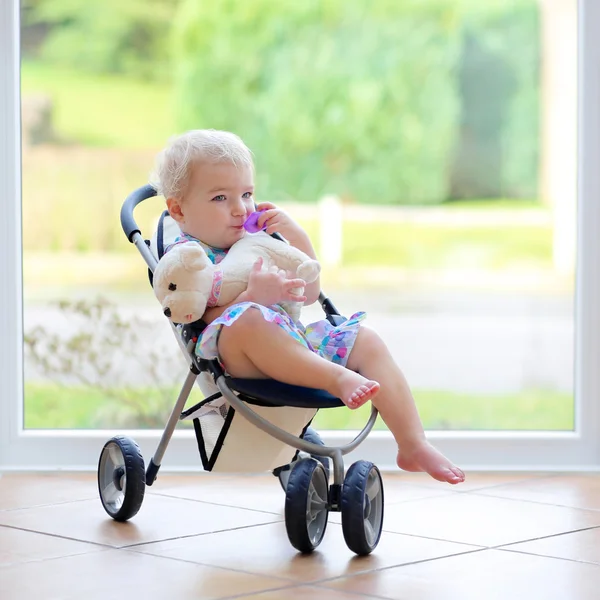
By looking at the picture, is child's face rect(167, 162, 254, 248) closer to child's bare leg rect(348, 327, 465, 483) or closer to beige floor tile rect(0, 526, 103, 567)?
child's bare leg rect(348, 327, 465, 483)

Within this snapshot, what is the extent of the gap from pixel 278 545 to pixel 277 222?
649 mm

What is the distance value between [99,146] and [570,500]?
1602 mm

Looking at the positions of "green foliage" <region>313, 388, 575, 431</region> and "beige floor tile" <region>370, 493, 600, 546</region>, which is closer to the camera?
"beige floor tile" <region>370, 493, 600, 546</region>

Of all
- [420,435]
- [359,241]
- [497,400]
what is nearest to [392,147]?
[359,241]

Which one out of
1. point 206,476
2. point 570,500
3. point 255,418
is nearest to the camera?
point 255,418

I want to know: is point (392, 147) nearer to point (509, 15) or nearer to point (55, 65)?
point (509, 15)

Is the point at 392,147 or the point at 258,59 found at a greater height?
the point at 258,59

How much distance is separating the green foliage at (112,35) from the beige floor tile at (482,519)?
1454 millimetres

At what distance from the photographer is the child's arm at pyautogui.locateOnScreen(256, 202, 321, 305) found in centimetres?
216

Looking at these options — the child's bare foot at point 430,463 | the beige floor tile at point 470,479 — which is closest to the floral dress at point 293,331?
the child's bare foot at point 430,463

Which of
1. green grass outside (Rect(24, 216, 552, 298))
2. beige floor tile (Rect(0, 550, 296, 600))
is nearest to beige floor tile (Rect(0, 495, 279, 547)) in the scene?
beige floor tile (Rect(0, 550, 296, 600))

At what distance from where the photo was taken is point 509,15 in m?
3.00

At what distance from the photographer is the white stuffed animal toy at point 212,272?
78.7 inches

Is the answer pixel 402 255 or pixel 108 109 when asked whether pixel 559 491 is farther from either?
pixel 108 109
